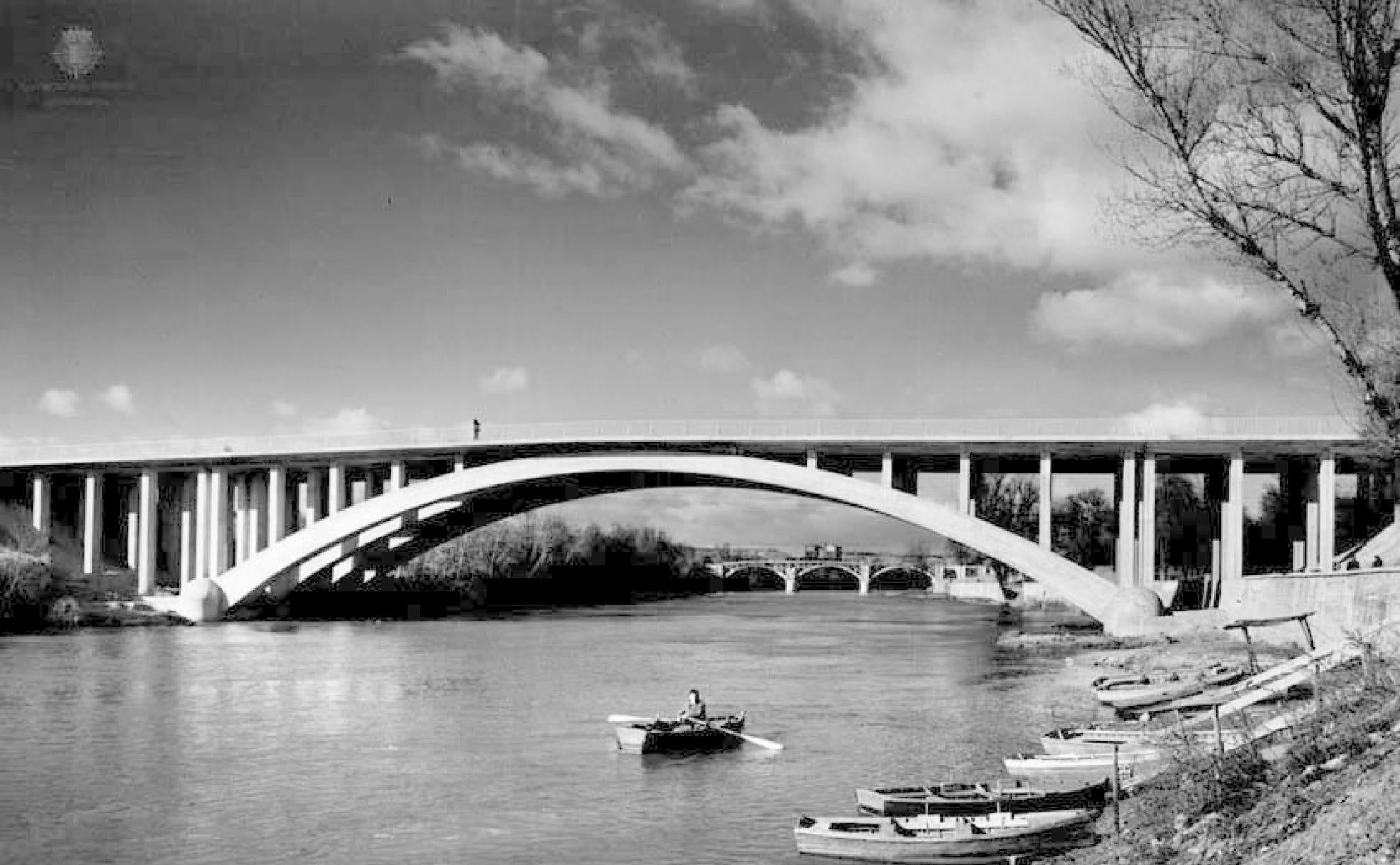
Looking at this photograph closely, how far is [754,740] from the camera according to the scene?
27703 millimetres

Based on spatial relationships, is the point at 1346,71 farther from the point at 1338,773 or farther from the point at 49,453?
the point at 49,453

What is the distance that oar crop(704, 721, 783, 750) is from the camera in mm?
27359

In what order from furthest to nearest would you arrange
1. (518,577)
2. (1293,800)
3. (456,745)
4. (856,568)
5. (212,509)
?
(856,568) → (518,577) → (212,509) → (456,745) → (1293,800)

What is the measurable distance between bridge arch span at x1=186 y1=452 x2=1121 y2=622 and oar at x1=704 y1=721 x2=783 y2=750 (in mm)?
27101

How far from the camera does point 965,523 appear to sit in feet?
180

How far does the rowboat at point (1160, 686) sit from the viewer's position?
28328 mm

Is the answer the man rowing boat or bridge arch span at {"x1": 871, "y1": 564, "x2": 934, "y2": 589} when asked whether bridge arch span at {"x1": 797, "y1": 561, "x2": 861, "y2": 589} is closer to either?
bridge arch span at {"x1": 871, "y1": 564, "x2": 934, "y2": 589}

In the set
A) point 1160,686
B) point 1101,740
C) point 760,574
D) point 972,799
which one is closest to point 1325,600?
point 1160,686

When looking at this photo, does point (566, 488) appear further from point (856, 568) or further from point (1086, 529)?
point (856, 568)

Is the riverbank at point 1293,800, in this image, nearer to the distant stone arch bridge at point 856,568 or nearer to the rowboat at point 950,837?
the rowboat at point 950,837

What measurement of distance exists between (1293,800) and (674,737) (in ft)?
56.2

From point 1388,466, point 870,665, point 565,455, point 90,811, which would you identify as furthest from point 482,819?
point 565,455

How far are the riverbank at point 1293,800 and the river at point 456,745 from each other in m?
4.72

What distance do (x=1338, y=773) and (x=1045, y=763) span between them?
31.2ft
